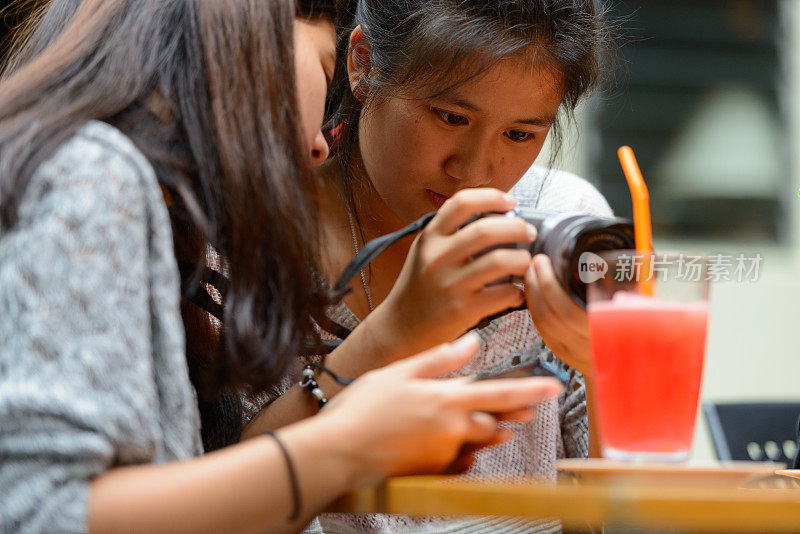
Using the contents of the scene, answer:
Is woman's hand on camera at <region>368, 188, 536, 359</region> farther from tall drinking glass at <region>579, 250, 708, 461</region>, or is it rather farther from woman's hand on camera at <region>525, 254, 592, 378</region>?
tall drinking glass at <region>579, 250, 708, 461</region>

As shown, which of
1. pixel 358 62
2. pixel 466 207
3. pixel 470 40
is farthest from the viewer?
pixel 358 62

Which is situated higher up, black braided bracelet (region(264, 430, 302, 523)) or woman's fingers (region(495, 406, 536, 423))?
woman's fingers (region(495, 406, 536, 423))

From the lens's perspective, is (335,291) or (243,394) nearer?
(335,291)

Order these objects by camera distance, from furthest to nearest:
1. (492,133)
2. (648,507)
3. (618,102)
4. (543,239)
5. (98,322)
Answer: (618,102) → (492,133) → (543,239) → (98,322) → (648,507)

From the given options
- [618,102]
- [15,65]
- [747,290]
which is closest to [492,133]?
[15,65]

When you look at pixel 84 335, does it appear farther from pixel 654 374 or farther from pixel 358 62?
pixel 358 62

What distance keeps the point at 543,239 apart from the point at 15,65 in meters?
0.67

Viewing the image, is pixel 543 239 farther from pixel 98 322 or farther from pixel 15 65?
pixel 15 65

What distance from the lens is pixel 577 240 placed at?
822 millimetres

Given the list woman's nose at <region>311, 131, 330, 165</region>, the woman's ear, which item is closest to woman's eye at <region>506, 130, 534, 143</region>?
the woman's ear

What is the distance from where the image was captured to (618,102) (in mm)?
2654

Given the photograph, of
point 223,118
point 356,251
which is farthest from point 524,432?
point 223,118

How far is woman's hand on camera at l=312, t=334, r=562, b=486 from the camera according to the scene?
2.14ft

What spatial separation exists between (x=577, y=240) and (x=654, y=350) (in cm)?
13
